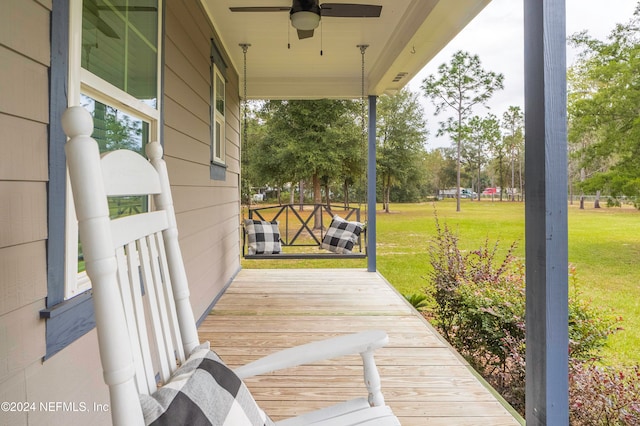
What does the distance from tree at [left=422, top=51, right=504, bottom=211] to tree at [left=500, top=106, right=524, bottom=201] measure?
0.81 meters

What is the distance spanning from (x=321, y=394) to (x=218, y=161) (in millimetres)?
2579

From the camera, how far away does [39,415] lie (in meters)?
1.00

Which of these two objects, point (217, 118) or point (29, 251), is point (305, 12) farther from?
point (29, 251)

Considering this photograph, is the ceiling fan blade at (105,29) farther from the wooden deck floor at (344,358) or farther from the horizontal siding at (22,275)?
the wooden deck floor at (344,358)

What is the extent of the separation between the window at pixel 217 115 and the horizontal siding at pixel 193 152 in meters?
0.14

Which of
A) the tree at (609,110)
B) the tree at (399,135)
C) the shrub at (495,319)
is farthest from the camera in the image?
the tree at (399,135)

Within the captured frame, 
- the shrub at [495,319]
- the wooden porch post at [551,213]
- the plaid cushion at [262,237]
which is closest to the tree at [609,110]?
the shrub at [495,319]

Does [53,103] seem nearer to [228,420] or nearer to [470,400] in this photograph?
[228,420]

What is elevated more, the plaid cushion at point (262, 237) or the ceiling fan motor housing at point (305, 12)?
the ceiling fan motor housing at point (305, 12)

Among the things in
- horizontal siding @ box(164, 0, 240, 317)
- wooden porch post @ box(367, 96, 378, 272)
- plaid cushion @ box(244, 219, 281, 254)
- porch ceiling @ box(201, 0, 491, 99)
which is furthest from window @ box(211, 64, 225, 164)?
wooden porch post @ box(367, 96, 378, 272)

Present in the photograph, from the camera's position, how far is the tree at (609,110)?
12.0 feet

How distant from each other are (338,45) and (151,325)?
3.76 meters

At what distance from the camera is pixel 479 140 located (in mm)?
6281

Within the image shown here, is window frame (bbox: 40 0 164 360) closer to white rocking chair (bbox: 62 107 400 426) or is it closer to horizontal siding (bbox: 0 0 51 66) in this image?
horizontal siding (bbox: 0 0 51 66)
